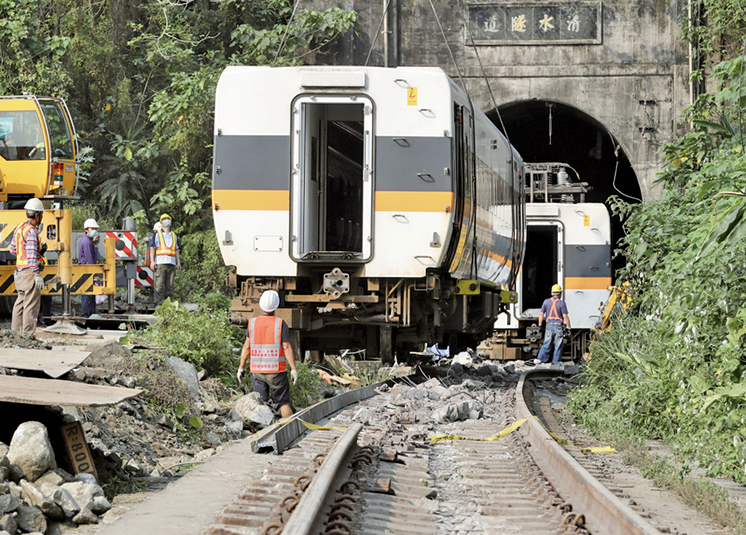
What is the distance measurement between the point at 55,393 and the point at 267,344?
9.89 feet

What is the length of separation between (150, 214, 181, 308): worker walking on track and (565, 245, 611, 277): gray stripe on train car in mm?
7525

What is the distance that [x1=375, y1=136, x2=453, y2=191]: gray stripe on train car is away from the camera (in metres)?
9.66

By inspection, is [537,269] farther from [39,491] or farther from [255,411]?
[39,491]

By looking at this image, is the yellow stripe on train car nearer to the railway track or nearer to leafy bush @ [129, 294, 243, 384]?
leafy bush @ [129, 294, 243, 384]

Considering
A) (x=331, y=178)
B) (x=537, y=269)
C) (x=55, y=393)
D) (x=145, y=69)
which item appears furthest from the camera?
(x=145, y=69)

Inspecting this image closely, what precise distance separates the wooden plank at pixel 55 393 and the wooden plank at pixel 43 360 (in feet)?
1.08

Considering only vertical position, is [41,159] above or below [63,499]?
above

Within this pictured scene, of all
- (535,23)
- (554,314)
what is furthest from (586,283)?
(535,23)

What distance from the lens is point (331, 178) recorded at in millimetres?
11312

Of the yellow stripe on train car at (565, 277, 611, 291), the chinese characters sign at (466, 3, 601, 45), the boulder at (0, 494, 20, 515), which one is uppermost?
the chinese characters sign at (466, 3, 601, 45)

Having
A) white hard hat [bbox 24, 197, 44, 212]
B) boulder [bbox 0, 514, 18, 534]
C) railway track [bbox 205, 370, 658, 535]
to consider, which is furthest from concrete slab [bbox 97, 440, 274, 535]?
white hard hat [bbox 24, 197, 44, 212]

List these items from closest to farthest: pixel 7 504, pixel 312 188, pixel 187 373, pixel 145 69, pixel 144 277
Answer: pixel 7 504, pixel 187 373, pixel 312 188, pixel 144 277, pixel 145 69

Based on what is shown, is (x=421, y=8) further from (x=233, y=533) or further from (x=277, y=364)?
(x=233, y=533)

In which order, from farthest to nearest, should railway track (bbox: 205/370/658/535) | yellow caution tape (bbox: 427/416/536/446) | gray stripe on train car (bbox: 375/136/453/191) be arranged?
gray stripe on train car (bbox: 375/136/453/191) → yellow caution tape (bbox: 427/416/536/446) → railway track (bbox: 205/370/658/535)
